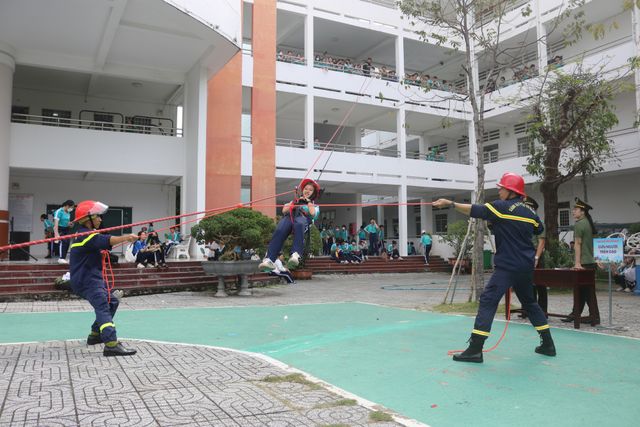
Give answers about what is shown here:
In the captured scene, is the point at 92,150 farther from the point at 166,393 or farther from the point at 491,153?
the point at 491,153

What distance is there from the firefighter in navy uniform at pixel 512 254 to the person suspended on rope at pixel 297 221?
1862mm

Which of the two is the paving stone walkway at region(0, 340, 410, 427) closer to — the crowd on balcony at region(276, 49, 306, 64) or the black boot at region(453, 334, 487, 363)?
the black boot at region(453, 334, 487, 363)

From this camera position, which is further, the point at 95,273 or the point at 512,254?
the point at 95,273

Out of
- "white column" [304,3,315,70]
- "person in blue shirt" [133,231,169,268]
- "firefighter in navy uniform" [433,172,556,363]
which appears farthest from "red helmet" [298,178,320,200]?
"white column" [304,3,315,70]

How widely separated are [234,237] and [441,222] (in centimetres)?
2162

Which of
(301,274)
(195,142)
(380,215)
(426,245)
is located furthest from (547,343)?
(380,215)

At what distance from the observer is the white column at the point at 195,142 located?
18.3m

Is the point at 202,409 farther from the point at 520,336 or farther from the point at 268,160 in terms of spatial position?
the point at 268,160

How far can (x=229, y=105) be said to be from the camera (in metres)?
20.5

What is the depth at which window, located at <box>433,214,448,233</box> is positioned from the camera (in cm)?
3225

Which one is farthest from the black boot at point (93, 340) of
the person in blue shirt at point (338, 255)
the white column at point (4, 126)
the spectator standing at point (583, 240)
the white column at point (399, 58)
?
the white column at point (399, 58)

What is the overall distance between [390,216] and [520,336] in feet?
92.0

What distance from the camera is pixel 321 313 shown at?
32.9ft

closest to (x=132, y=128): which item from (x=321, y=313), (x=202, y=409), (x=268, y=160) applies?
(x=268, y=160)
